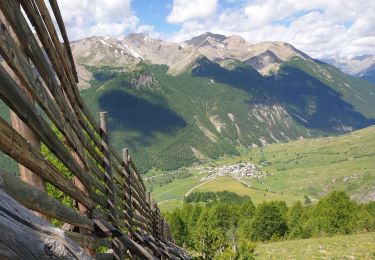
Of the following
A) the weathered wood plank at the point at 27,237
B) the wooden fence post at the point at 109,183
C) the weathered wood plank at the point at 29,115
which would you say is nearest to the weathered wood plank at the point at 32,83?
the weathered wood plank at the point at 29,115

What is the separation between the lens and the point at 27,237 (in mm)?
1957

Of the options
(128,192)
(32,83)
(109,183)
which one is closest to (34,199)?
(32,83)

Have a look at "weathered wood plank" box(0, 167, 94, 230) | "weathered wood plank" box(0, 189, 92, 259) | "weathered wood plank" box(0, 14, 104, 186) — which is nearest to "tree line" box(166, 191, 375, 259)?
"weathered wood plank" box(0, 14, 104, 186)

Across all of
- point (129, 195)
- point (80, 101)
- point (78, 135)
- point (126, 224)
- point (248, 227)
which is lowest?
point (248, 227)

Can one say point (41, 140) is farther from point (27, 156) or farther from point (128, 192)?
point (128, 192)

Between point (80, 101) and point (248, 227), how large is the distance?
261 ft

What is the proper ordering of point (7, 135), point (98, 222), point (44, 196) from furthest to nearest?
point (98, 222), point (44, 196), point (7, 135)

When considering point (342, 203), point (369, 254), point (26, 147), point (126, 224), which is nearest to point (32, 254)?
point (26, 147)

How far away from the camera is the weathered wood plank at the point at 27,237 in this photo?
72.3 inches

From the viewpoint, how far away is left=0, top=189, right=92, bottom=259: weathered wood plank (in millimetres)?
1837

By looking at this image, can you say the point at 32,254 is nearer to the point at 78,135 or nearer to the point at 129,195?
the point at 78,135

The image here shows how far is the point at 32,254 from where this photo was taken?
1.93m

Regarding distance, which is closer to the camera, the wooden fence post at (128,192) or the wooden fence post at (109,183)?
the wooden fence post at (109,183)

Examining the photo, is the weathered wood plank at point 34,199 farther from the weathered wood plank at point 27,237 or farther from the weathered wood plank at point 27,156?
the weathered wood plank at point 27,237
